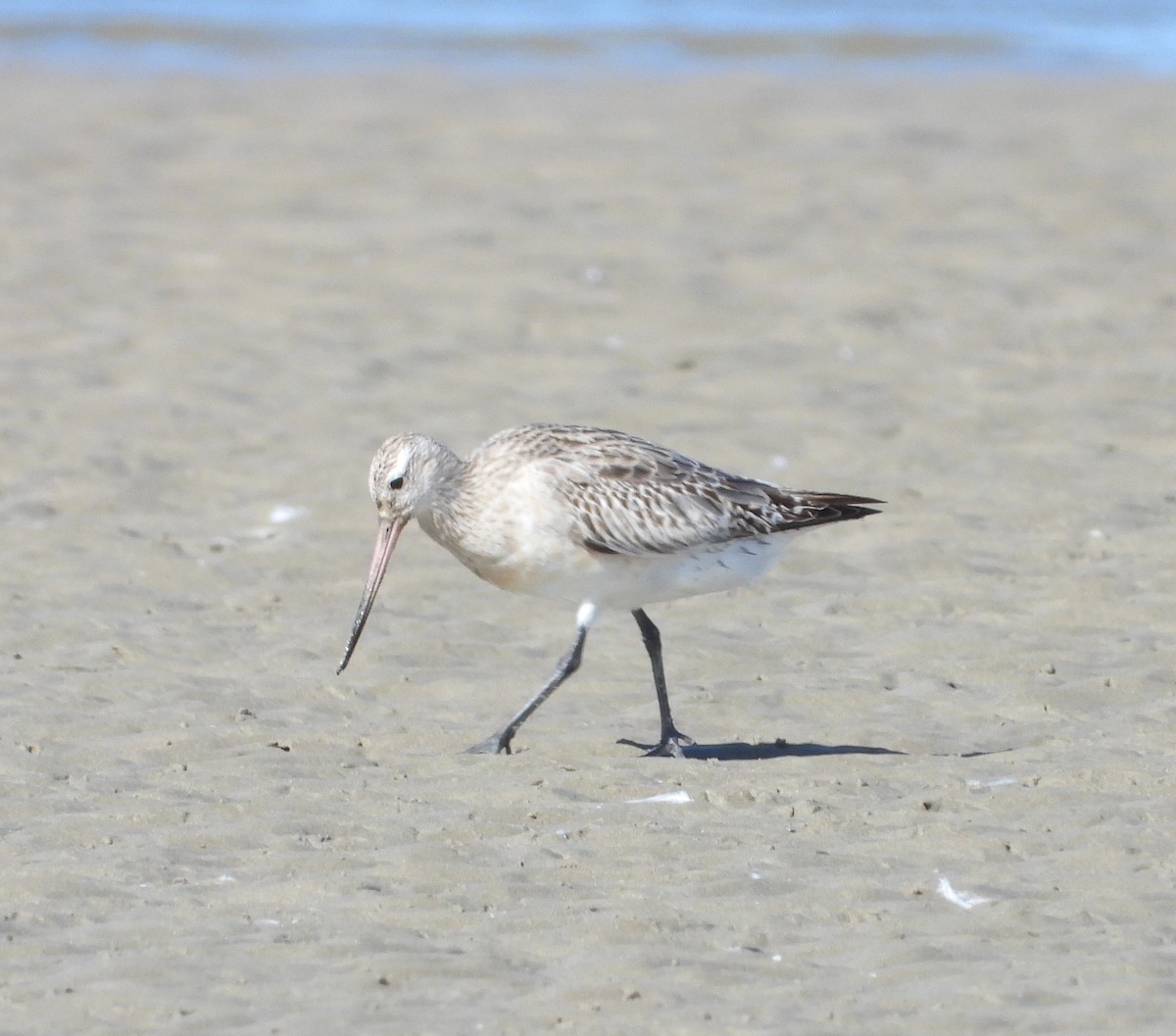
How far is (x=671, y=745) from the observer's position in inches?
272

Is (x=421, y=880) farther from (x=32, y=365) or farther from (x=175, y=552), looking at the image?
(x=32, y=365)

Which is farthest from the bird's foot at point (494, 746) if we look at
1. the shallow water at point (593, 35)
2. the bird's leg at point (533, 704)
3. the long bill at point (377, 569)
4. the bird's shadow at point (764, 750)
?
the shallow water at point (593, 35)

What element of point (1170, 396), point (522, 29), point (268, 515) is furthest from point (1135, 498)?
point (522, 29)

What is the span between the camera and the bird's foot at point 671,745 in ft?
22.6

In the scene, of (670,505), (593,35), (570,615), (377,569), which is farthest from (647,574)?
(593,35)

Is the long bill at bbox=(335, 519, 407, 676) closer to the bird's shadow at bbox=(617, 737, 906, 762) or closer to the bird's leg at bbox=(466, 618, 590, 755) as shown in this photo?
the bird's leg at bbox=(466, 618, 590, 755)

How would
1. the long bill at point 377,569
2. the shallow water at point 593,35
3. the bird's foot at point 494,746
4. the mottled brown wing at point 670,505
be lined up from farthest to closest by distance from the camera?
1. the shallow water at point 593,35
2. the long bill at point 377,569
3. the mottled brown wing at point 670,505
4. the bird's foot at point 494,746

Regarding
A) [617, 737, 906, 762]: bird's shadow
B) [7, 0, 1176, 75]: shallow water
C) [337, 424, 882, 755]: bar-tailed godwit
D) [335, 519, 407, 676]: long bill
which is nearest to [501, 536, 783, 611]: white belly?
[337, 424, 882, 755]: bar-tailed godwit

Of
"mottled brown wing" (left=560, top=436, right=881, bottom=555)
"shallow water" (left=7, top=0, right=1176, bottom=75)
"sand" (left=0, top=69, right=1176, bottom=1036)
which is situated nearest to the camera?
"sand" (left=0, top=69, right=1176, bottom=1036)

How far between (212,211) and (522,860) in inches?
374

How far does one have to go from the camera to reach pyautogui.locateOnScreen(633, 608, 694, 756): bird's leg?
22.7 feet

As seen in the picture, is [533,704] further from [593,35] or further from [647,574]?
[593,35]

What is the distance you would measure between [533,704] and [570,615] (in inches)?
62.5

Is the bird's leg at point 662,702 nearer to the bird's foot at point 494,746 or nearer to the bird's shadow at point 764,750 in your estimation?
the bird's shadow at point 764,750
